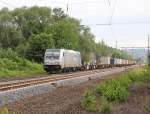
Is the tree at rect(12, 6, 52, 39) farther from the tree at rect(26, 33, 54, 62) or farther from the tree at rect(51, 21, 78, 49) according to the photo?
the tree at rect(26, 33, 54, 62)

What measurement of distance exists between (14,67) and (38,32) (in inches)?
1746

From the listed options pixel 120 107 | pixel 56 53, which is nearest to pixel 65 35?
pixel 56 53

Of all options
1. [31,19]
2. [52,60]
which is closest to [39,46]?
[52,60]

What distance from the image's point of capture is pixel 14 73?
4731 centimetres

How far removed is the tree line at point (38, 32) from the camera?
71.7 m

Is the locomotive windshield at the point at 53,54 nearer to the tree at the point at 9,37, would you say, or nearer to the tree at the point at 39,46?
the tree at the point at 39,46

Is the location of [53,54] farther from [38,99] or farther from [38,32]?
[38,32]

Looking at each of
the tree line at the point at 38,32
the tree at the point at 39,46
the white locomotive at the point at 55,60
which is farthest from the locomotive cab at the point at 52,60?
the tree line at the point at 38,32

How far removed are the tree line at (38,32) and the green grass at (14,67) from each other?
10610 mm

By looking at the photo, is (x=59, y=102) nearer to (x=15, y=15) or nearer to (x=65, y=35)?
(x=65, y=35)

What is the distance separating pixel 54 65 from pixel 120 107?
3449 centimetres

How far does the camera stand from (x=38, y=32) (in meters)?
95.8

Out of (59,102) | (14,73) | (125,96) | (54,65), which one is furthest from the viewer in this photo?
(54,65)

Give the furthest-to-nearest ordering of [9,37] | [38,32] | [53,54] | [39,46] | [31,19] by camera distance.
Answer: [31,19] < [9,37] < [38,32] < [39,46] < [53,54]
